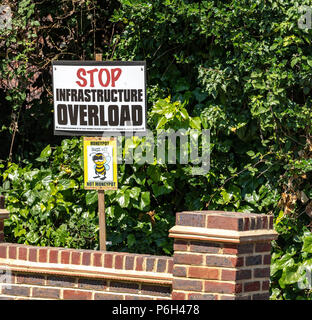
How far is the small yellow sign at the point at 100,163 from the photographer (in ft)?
18.7

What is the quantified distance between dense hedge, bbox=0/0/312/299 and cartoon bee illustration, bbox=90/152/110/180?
2.71 feet

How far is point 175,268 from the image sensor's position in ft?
15.5

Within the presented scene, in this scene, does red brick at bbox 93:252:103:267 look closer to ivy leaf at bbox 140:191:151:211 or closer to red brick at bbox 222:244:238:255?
red brick at bbox 222:244:238:255

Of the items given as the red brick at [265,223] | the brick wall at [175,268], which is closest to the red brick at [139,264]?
the brick wall at [175,268]

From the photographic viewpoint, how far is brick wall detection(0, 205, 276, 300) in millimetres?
4551

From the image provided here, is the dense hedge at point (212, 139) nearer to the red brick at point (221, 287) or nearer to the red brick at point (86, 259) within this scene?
the red brick at point (86, 259)

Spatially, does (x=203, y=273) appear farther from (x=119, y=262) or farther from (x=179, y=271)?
(x=119, y=262)

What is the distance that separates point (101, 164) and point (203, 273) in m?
1.49

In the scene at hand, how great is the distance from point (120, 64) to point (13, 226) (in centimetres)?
216

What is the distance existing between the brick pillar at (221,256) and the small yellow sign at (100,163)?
1126 millimetres

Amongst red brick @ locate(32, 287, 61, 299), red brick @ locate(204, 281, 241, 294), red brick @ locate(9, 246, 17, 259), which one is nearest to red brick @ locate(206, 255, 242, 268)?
red brick @ locate(204, 281, 241, 294)
